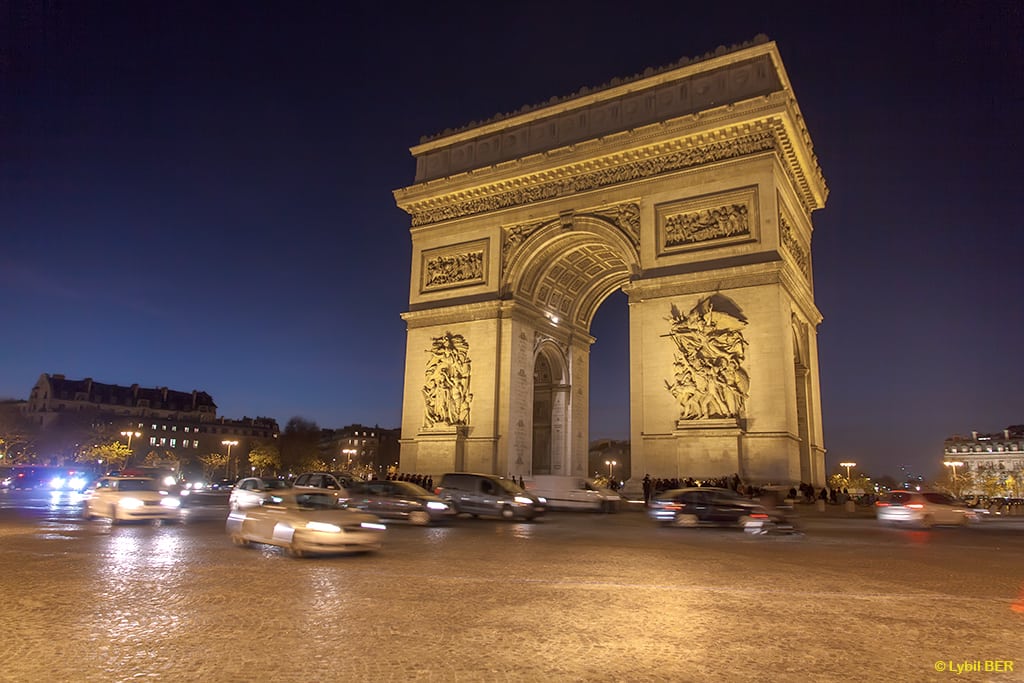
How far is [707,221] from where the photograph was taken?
26.8 meters

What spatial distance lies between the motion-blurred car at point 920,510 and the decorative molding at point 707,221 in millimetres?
10100

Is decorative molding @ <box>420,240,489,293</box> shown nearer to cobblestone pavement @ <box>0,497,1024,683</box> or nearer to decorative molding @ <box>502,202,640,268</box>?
decorative molding @ <box>502,202,640,268</box>

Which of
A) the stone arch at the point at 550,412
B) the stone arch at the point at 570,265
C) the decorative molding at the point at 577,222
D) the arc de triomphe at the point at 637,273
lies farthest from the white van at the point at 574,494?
the decorative molding at the point at 577,222

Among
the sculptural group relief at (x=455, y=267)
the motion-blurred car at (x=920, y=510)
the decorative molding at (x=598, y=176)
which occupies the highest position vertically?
the decorative molding at (x=598, y=176)

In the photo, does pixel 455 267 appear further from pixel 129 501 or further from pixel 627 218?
pixel 129 501

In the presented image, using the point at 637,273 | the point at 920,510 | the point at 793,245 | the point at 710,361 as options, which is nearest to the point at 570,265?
the point at 637,273

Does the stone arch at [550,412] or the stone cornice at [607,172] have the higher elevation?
the stone cornice at [607,172]

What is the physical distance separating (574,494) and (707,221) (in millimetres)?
11577

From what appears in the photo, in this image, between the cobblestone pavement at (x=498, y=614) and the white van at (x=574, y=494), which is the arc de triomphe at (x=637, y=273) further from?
the cobblestone pavement at (x=498, y=614)

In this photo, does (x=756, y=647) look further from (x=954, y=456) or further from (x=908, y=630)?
(x=954, y=456)

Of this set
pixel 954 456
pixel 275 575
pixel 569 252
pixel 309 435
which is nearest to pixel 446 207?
pixel 569 252

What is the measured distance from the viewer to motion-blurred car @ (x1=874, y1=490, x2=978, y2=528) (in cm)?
2162

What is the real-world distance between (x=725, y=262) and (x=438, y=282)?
→ 1354 cm

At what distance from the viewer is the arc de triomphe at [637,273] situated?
24.9m
